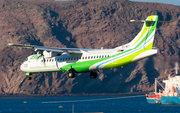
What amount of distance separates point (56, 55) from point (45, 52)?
155 centimetres

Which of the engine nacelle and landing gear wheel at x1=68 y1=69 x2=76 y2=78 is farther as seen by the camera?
landing gear wheel at x1=68 y1=69 x2=76 y2=78

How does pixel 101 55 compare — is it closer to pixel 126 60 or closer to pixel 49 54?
pixel 126 60

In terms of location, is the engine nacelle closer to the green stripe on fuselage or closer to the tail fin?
the green stripe on fuselage

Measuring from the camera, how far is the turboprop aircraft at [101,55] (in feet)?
147

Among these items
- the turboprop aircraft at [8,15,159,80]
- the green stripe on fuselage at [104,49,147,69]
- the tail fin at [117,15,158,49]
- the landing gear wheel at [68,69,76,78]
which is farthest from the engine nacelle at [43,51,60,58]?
the tail fin at [117,15,158,49]

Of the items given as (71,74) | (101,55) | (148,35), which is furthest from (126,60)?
(71,74)

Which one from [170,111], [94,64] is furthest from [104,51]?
[170,111]

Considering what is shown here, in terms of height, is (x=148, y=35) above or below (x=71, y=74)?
above

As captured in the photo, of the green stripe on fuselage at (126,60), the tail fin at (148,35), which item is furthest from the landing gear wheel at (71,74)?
the tail fin at (148,35)

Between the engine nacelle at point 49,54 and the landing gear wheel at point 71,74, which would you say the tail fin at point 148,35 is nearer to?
the landing gear wheel at point 71,74

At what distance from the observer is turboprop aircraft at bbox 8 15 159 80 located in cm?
4481

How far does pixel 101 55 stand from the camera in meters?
46.1

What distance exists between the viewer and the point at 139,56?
44344 mm

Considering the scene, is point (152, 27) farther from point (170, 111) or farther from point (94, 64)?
point (170, 111)
